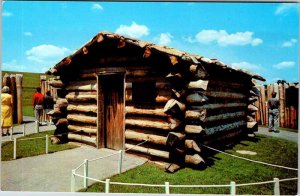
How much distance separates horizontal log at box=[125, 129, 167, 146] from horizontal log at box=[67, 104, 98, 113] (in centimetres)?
139

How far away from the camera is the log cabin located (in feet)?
22.8

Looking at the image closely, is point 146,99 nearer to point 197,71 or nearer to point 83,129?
point 197,71

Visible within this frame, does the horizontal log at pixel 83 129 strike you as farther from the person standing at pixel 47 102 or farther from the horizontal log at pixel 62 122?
the person standing at pixel 47 102

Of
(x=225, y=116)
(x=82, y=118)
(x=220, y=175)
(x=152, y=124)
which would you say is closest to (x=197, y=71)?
(x=152, y=124)

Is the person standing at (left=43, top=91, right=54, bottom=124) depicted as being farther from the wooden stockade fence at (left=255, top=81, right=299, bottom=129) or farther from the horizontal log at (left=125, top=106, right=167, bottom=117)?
the wooden stockade fence at (left=255, top=81, right=299, bottom=129)

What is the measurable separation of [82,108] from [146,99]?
96.7 inches

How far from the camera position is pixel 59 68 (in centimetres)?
961

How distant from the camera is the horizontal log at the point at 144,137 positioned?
7253 mm

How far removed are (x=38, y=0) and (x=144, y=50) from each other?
2497mm

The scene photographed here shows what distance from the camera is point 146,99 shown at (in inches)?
305

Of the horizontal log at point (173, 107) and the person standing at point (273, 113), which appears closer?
the horizontal log at point (173, 107)

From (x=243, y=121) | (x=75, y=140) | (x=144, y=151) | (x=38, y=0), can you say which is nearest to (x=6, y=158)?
(x=75, y=140)

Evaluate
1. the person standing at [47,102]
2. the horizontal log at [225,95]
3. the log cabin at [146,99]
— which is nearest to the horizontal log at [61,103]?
the log cabin at [146,99]

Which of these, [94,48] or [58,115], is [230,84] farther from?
[58,115]
